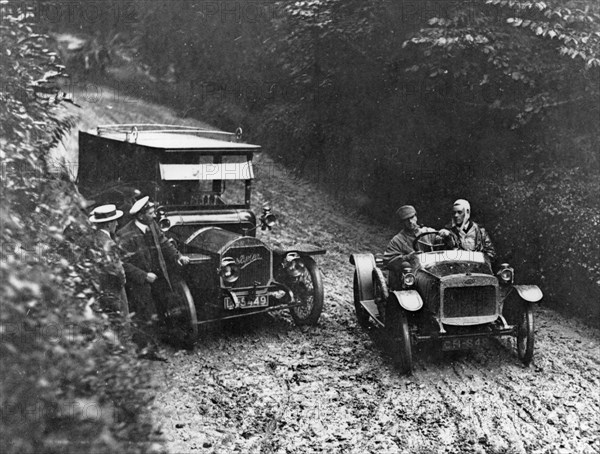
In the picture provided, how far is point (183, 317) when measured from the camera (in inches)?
316

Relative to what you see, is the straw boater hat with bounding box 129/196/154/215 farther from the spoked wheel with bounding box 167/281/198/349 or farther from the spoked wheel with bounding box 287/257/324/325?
the spoked wheel with bounding box 287/257/324/325

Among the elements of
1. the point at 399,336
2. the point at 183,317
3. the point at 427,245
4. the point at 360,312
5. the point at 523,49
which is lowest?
the point at 360,312

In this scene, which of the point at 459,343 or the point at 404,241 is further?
the point at 404,241

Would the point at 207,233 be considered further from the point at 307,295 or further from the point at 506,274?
the point at 506,274

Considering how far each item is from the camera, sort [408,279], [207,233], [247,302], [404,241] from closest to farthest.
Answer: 1. [408,279]
2. [247,302]
3. [404,241]
4. [207,233]

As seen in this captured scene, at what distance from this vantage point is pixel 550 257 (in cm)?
1009

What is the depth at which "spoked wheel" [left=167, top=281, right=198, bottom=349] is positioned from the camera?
791cm

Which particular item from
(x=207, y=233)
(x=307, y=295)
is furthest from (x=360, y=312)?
(x=207, y=233)

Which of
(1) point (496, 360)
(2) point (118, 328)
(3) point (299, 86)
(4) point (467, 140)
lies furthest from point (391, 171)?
(2) point (118, 328)

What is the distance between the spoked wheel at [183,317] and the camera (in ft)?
26.0

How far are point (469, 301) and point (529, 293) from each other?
2.82 ft

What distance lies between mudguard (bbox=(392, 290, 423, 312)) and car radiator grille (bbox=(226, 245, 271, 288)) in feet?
5.84

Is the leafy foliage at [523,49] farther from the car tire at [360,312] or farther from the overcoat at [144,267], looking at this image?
the overcoat at [144,267]

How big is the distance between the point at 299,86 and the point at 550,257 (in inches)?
333
